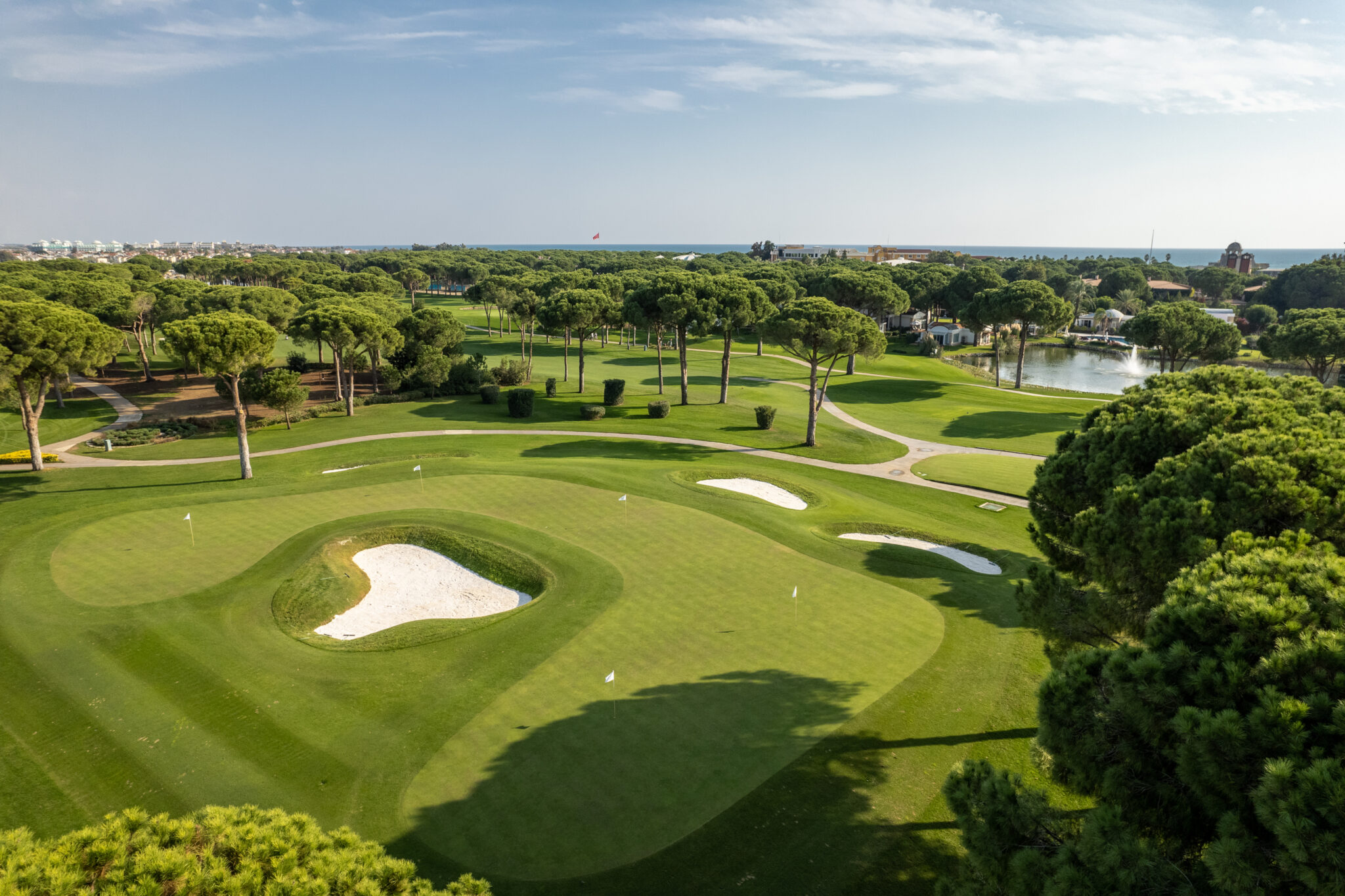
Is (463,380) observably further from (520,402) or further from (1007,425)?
(1007,425)

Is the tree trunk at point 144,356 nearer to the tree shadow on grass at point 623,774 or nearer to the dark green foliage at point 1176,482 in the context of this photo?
the tree shadow on grass at point 623,774

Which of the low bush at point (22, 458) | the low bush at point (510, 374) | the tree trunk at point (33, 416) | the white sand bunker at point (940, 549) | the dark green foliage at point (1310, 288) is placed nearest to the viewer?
the white sand bunker at point (940, 549)

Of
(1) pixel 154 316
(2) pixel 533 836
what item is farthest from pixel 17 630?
(1) pixel 154 316

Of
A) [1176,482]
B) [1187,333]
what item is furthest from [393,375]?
[1187,333]

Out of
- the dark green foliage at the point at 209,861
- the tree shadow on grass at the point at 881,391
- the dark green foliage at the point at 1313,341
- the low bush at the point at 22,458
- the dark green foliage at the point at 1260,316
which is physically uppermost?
the dark green foliage at the point at 1260,316

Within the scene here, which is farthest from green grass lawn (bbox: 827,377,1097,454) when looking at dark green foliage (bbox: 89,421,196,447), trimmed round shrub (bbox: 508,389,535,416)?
dark green foliage (bbox: 89,421,196,447)

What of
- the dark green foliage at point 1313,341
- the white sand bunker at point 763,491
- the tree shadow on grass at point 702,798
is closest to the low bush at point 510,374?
the white sand bunker at point 763,491

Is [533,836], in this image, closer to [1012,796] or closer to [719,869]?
[719,869]
